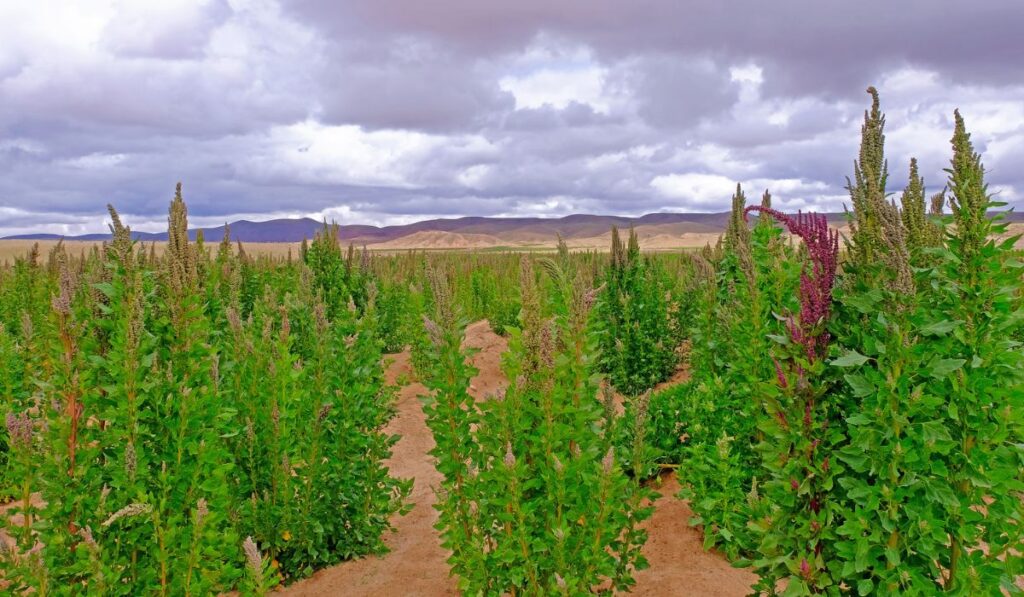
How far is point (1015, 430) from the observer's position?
10.0 feet

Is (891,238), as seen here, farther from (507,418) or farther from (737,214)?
(737,214)

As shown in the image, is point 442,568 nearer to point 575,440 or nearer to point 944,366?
point 575,440

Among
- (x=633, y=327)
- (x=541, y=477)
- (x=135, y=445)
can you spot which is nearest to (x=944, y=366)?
(x=541, y=477)

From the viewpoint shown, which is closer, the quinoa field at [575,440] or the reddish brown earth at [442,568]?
the quinoa field at [575,440]

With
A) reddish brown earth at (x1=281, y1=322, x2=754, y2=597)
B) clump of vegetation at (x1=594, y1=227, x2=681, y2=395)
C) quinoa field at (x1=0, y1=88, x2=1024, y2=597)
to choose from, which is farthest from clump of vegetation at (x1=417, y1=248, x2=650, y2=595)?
clump of vegetation at (x1=594, y1=227, x2=681, y2=395)

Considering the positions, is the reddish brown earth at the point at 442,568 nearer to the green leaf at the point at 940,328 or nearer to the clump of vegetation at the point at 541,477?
the clump of vegetation at the point at 541,477

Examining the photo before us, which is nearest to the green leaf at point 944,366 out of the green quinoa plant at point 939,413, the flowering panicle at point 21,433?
the green quinoa plant at point 939,413

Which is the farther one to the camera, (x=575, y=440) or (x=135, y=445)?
(x=575, y=440)

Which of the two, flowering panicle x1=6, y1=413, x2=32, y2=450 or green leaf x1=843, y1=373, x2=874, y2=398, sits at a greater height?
green leaf x1=843, y1=373, x2=874, y2=398

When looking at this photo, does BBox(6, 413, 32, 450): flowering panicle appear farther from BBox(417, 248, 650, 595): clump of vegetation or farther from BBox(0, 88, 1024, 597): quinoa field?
BBox(417, 248, 650, 595): clump of vegetation

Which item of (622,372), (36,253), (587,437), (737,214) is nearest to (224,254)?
(36,253)

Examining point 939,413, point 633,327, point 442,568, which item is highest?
point 939,413

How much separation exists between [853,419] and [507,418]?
1690mm

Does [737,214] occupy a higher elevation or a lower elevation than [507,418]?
higher
